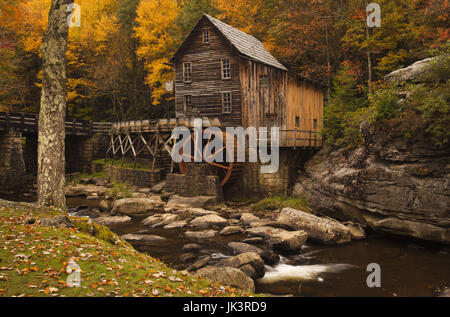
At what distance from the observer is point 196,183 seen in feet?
55.8

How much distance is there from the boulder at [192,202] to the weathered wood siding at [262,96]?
4944 millimetres

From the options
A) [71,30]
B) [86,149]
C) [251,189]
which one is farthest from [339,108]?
[71,30]

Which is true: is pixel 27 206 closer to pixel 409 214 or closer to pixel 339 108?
pixel 409 214

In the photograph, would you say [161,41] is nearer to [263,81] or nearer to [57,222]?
[263,81]

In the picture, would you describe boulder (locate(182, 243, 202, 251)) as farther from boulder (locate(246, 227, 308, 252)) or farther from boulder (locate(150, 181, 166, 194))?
boulder (locate(150, 181, 166, 194))

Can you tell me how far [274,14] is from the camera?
24906mm

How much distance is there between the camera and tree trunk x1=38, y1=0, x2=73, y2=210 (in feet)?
25.3

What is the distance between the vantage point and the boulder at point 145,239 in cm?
1024

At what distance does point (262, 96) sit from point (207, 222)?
351 inches

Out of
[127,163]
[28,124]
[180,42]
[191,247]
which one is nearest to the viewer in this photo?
[191,247]

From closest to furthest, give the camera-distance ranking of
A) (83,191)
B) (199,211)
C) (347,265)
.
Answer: (347,265) → (199,211) → (83,191)

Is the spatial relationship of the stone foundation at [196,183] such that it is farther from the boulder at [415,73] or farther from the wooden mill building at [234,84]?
the boulder at [415,73]

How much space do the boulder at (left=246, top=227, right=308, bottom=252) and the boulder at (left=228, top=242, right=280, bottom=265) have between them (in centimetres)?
73

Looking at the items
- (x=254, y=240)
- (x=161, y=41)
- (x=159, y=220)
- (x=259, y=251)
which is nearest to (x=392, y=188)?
(x=254, y=240)
